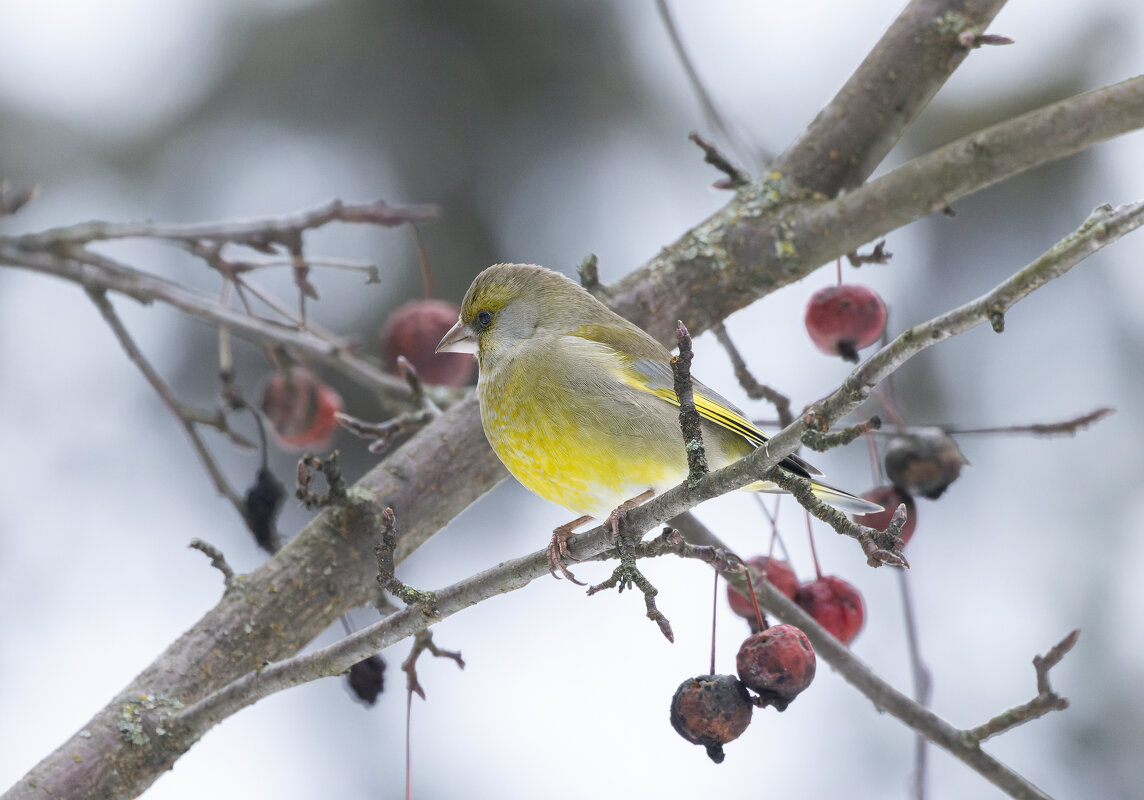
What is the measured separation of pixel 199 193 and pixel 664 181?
8.27 ft

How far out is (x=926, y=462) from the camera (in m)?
2.74

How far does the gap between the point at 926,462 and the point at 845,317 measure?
441 mm

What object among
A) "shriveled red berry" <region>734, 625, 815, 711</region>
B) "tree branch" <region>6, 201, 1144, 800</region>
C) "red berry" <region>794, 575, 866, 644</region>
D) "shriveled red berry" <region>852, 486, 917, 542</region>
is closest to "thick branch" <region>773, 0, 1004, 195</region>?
"shriveled red berry" <region>852, 486, 917, 542</region>

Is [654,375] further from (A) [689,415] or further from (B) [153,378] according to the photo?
(B) [153,378]

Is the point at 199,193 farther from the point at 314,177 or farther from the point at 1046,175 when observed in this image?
the point at 1046,175

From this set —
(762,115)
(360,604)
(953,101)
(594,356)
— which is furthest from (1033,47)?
(360,604)

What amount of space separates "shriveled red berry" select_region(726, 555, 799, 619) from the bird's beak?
34.3 inches

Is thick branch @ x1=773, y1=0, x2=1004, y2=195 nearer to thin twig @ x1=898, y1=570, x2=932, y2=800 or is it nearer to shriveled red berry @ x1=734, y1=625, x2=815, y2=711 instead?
thin twig @ x1=898, y1=570, x2=932, y2=800

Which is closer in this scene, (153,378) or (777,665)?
(777,665)

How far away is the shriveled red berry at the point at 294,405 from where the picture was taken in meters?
3.29

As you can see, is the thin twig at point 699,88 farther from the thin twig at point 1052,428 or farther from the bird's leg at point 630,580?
the bird's leg at point 630,580

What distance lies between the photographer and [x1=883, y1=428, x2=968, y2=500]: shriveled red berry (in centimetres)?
274

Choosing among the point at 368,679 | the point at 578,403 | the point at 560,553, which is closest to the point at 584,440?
the point at 578,403

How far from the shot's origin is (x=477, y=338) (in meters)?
2.66
